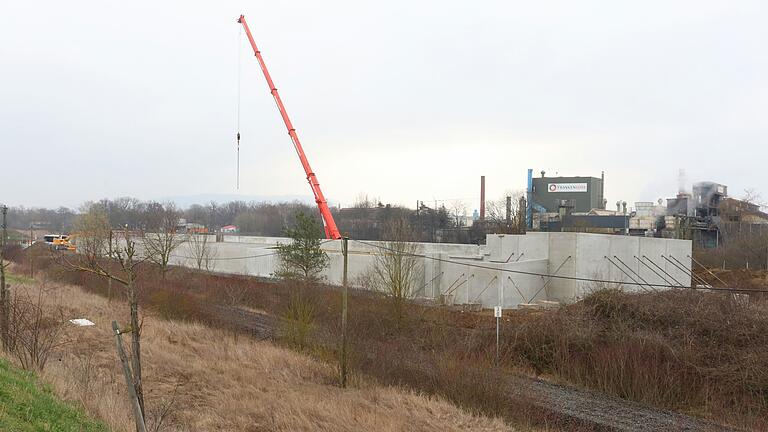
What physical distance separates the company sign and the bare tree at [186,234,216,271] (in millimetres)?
40421

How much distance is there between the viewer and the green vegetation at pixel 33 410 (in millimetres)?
6527

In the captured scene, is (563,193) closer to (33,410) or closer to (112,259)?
(112,259)

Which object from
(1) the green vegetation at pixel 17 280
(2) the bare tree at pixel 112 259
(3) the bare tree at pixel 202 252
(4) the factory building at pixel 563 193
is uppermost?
(4) the factory building at pixel 563 193

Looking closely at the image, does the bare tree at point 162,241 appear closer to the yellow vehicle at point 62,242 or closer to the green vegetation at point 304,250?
the green vegetation at point 304,250

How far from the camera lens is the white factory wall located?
31469mm

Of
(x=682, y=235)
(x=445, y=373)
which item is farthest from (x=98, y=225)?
(x=682, y=235)

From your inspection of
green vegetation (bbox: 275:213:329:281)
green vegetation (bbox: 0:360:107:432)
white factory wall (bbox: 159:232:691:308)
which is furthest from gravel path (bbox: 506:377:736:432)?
green vegetation (bbox: 275:213:329:281)

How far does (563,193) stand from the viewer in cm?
6856

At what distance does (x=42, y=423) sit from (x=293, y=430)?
4.56 metres

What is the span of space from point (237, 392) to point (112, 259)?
4.03 meters

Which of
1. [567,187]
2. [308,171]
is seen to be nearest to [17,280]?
[308,171]

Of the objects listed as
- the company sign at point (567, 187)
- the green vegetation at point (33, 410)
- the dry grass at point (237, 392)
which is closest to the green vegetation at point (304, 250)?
the dry grass at point (237, 392)

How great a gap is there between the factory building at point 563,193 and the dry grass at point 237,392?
55406mm

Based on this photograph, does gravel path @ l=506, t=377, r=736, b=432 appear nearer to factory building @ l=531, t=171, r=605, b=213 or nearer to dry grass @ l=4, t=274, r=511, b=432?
dry grass @ l=4, t=274, r=511, b=432
